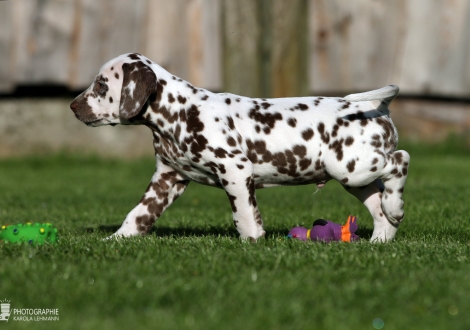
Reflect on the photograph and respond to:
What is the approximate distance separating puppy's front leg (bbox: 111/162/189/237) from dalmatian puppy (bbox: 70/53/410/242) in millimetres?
285

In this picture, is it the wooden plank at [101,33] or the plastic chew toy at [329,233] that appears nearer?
the plastic chew toy at [329,233]

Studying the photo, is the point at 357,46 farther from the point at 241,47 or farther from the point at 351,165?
the point at 351,165

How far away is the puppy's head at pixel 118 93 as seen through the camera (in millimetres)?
5984

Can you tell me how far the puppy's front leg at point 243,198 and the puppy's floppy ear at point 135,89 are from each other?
84 centimetres

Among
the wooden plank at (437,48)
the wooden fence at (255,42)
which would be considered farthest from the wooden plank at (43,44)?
the wooden plank at (437,48)

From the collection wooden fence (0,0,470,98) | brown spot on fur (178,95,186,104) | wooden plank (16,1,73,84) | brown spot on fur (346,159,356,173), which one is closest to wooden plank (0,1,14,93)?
wooden fence (0,0,470,98)

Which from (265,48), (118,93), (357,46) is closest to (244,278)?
(118,93)

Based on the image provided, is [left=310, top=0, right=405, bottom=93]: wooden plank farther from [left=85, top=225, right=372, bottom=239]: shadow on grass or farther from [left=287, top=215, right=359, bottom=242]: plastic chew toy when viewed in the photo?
[left=287, top=215, right=359, bottom=242]: plastic chew toy

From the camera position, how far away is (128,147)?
43.4 feet

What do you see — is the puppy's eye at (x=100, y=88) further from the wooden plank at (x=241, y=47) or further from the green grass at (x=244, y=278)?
the wooden plank at (x=241, y=47)

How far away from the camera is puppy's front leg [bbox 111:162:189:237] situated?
6512 mm

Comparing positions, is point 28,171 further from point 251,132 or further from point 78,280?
point 78,280

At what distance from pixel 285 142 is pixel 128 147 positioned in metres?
7.50

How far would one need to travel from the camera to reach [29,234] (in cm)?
592
